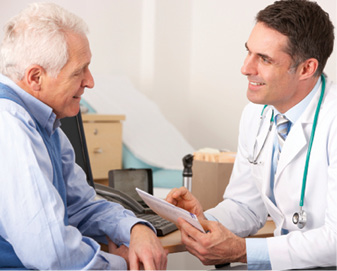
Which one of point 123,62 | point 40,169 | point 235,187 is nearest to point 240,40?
point 123,62

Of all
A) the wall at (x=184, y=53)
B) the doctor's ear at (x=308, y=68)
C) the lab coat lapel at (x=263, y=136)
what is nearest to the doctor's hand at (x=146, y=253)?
the lab coat lapel at (x=263, y=136)

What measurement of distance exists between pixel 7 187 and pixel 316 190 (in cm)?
93

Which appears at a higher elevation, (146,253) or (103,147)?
(146,253)

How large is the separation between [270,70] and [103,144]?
8.73ft

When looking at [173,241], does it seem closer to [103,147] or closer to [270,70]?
[270,70]

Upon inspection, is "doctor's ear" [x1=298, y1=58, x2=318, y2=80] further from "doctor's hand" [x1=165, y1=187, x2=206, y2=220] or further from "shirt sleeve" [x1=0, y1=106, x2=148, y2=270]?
"shirt sleeve" [x1=0, y1=106, x2=148, y2=270]

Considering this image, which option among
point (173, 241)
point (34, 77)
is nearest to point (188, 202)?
point (173, 241)

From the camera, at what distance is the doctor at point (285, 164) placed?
152 cm

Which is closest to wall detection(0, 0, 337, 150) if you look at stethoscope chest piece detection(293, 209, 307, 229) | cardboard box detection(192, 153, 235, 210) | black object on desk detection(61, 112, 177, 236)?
cardboard box detection(192, 153, 235, 210)

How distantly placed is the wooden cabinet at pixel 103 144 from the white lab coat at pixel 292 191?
2374 mm

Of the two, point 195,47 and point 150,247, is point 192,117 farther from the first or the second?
point 150,247

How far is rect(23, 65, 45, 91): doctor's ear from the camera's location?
1.28 m

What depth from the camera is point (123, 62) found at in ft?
17.9

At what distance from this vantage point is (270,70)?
1.76m
